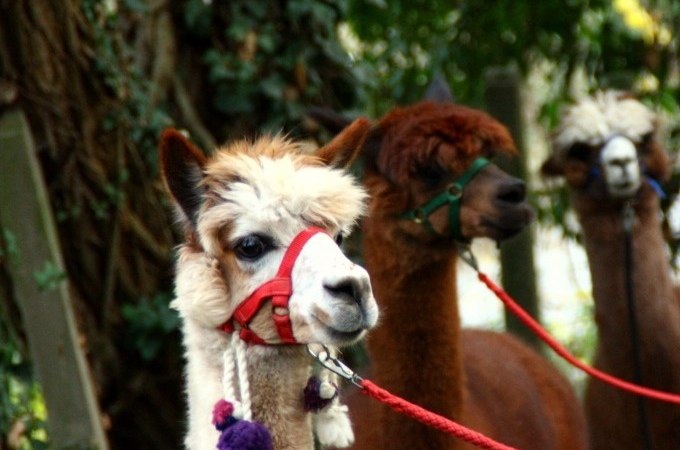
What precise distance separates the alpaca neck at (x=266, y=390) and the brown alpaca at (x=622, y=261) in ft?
7.42

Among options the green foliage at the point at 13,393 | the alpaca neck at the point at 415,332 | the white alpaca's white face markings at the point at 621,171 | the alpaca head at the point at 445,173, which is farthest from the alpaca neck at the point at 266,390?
the white alpaca's white face markings at the point at 621,171

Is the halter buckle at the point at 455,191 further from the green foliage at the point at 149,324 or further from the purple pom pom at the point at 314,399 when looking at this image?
the purple pom pom at the point at 314,399

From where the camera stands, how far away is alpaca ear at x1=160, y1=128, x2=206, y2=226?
10.8 ft

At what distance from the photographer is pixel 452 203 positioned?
4.82 metres

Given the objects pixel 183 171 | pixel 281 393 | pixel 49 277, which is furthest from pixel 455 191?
pixel 281 393

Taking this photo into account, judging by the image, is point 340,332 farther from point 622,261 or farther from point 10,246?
point 622,261

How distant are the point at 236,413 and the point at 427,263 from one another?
1.80 meters

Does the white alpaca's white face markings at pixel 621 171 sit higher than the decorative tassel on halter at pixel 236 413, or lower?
higher

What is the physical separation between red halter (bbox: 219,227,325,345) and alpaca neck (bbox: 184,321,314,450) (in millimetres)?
57

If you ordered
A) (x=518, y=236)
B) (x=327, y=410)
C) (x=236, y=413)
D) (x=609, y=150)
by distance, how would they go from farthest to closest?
1. (x=518, y=236)
2. (x=609, y=150)
3. (x=327, y=410)
4. (x=236, y=413)

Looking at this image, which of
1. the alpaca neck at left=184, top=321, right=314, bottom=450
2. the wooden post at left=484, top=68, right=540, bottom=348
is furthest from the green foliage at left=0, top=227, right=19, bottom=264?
the wooden post at left=484, top=68, right=540, bottom=348

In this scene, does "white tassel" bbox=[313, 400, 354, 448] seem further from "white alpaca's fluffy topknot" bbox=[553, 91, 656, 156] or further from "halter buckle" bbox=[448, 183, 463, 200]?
"white alpaca's fluffy topknot" bbox=[553, 91, 656, 156]

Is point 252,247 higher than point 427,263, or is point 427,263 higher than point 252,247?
point 427,263

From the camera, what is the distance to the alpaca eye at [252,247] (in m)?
3.19
